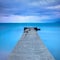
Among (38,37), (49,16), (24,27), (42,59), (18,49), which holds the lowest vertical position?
(42,59)

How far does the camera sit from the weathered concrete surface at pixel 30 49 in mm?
1720

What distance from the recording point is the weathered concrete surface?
5.64 feet

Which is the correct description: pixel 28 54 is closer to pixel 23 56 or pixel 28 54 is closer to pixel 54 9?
pixel 23 56

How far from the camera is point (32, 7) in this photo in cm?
176

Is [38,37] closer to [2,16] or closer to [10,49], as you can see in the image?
[10,49]

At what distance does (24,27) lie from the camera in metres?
1.74

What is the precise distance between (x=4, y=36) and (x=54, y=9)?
2.05ft

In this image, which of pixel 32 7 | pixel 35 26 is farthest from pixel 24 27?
pixel 32 7

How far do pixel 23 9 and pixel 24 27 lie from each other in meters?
0.20

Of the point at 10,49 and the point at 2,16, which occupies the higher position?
the point at 2,16

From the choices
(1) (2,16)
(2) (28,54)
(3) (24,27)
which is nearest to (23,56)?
(2) (28,54)

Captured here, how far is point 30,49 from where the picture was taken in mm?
1725

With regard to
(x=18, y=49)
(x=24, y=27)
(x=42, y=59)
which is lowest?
(x=42, y=59)

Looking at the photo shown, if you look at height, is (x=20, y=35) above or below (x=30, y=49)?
→ above
